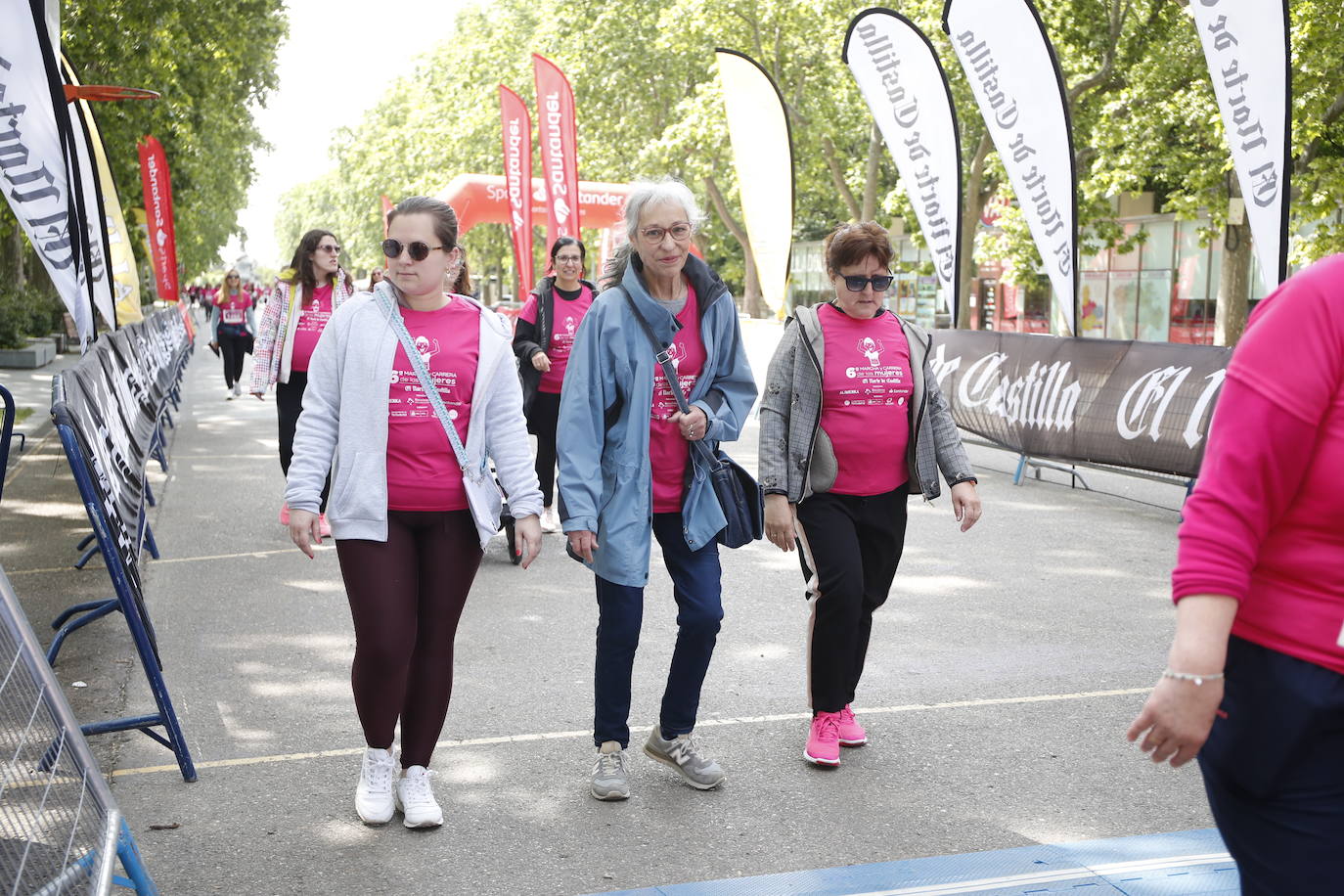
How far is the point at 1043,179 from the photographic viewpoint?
37.4 feet

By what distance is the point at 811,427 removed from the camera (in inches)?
175

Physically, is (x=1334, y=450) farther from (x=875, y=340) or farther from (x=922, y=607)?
(x=922, y=607)

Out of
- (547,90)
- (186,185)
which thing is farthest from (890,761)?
(186,185)

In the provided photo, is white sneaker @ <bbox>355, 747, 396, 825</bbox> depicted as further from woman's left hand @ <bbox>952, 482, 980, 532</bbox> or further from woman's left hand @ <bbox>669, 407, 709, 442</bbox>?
woman's left hand @ <bbox>952, 482, 980, 532</bbox>

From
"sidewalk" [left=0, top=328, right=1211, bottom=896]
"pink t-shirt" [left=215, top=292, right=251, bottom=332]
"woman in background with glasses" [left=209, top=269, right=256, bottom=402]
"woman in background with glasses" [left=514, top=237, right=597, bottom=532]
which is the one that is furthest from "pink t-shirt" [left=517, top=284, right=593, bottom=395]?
"pink t-shirt" [left=215, top=292, right=251, bottom=332]

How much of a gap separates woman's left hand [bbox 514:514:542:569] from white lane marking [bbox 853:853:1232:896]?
126cm

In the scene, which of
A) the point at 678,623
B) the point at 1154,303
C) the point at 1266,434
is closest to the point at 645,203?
the point at 678,623

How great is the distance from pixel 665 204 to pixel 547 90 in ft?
47.6

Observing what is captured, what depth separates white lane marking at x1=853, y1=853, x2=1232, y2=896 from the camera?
11.7 feet

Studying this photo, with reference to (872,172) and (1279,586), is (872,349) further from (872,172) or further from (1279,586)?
(872,172)

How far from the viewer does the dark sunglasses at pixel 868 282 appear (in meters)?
4.39

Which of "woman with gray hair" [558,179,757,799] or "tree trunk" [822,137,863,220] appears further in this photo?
"tree trunk" [822,137,863,220]

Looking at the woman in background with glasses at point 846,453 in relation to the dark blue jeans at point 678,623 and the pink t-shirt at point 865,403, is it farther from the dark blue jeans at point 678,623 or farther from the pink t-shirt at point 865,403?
the dark blue jeans at point 678,623

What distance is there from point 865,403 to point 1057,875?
157 cm
